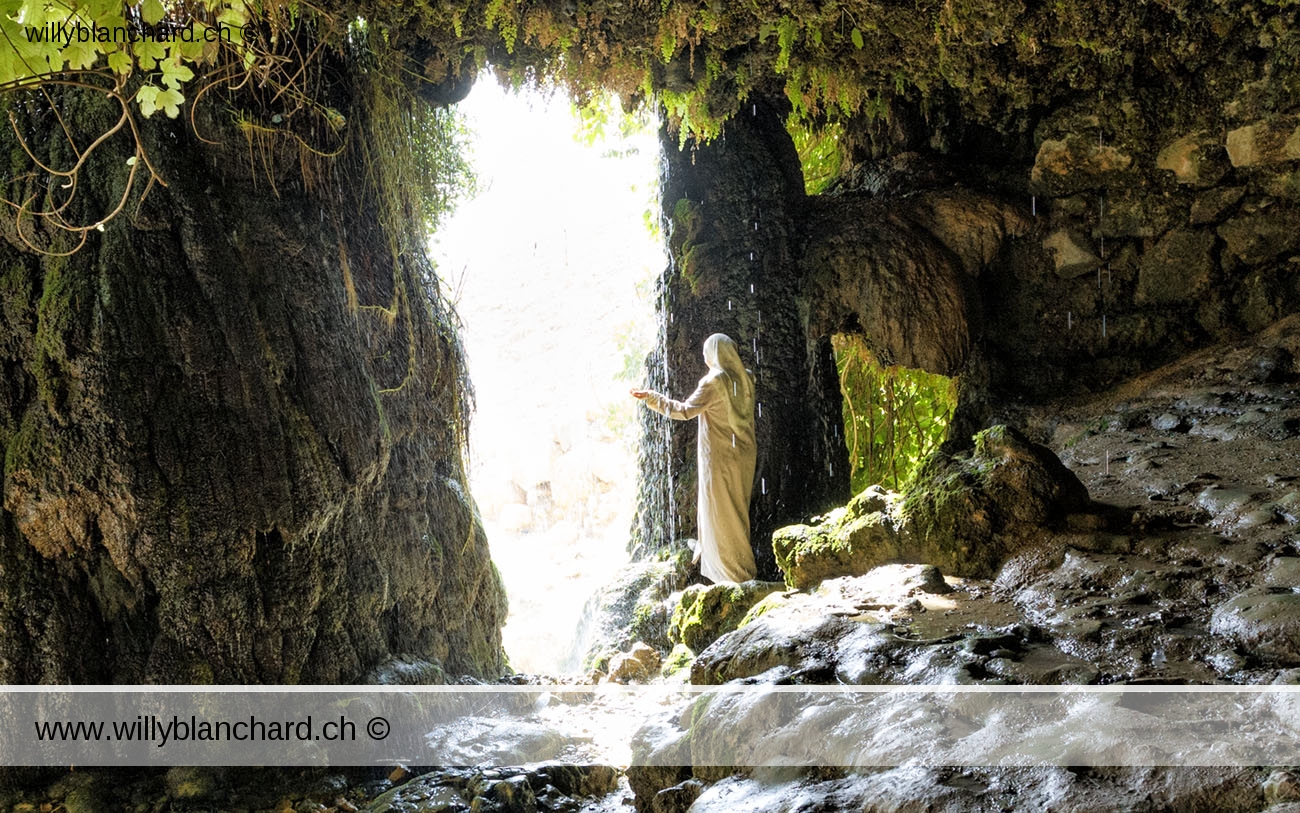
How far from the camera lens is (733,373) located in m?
7.49

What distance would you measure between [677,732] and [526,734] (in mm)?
2251

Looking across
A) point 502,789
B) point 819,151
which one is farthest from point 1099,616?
point 819,151

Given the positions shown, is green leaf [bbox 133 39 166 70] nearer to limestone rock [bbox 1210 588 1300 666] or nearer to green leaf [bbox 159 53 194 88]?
green leaf [bbox 159 53 194 88]

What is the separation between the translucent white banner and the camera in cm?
271

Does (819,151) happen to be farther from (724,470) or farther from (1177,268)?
(724,470)

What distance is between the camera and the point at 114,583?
16.5ft

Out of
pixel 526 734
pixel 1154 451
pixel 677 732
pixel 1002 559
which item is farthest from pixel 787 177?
pixel 677 732

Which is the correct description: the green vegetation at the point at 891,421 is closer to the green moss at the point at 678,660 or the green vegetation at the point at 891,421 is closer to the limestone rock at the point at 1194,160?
the limestone rock at the point at 1194,160

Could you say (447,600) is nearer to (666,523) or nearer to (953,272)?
(666,523)

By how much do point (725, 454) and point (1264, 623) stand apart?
445 centimetres

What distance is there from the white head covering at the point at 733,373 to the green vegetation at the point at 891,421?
77.8 inches

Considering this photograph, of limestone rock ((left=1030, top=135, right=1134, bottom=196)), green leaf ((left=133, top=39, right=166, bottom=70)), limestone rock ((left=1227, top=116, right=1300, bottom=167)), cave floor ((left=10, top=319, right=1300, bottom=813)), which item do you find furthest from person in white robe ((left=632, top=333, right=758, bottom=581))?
green leaf ((left=133, top=39, right=166, bottom=70))

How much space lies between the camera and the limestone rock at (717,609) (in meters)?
6.61

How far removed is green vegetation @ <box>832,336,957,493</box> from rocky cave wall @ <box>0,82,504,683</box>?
490 centimetres
